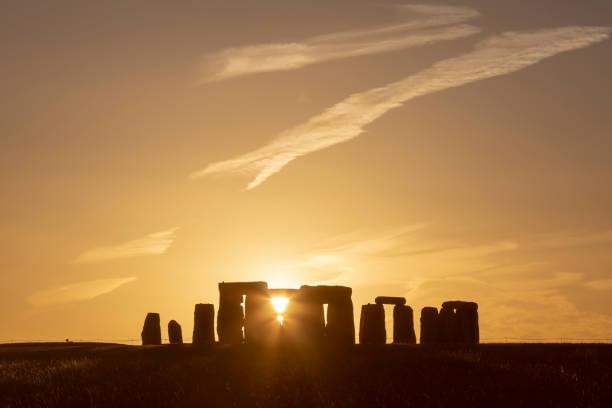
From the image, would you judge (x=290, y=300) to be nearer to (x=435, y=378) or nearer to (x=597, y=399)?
(x=435, y=378)

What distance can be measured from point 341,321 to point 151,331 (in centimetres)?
1056

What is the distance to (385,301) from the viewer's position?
50.6 m

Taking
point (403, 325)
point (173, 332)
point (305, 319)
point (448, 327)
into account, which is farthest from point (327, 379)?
point (173, 332)

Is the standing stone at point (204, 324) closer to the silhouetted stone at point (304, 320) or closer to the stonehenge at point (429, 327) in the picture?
the silhouetted stone at point (304, 320)

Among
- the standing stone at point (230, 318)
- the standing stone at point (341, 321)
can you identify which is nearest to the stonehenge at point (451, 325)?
the standing stone at point (341, 321)

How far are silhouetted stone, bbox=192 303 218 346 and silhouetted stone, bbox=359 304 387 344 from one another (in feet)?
23.9

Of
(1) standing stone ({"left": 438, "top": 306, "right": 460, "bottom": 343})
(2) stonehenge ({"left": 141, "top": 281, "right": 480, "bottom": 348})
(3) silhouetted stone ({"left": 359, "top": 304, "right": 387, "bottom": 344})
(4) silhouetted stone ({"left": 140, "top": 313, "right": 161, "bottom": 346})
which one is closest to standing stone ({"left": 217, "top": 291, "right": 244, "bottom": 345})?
(2) stonehenge ({"left": 141, "top": 281, "right": 480, "bottom": 348})

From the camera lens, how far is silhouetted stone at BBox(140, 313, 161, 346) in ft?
168

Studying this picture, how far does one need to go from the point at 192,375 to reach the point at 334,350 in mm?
9661

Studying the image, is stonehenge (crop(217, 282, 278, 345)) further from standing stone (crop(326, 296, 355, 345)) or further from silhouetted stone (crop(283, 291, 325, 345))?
standing stone (crop(326, 296, 355, 345))

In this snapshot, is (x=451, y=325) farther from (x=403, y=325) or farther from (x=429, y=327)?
(x=403, y=325)

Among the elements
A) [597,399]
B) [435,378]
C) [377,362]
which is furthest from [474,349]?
[597,399]

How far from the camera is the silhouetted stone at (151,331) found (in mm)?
51250

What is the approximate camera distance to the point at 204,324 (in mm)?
47719
